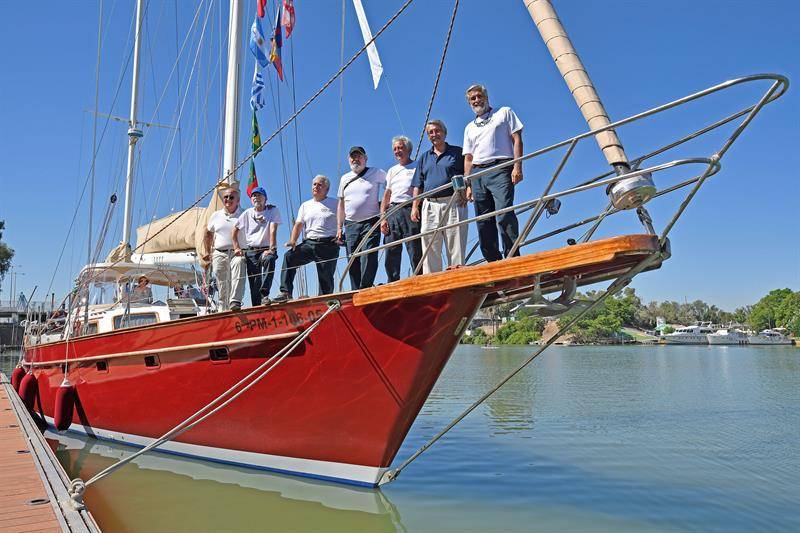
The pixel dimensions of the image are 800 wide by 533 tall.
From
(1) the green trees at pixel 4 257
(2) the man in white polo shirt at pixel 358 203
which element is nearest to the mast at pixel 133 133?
(2) the man in white polo shirt at pixel 358 203

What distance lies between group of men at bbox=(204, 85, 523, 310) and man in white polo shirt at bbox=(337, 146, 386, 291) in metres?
0.01

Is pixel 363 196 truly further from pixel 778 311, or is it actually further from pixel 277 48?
pixel 778 311

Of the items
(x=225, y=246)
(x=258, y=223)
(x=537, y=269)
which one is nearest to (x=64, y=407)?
(x=225, y=246)

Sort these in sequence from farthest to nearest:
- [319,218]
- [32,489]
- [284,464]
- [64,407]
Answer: [64,407] → [319,218] → [284,464] → [32,489]

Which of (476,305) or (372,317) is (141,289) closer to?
(372,317)

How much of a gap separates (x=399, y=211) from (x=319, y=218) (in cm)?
122

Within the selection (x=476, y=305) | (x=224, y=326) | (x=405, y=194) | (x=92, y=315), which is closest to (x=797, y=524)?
(x=476, y=305)

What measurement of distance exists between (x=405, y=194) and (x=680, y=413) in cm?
1226

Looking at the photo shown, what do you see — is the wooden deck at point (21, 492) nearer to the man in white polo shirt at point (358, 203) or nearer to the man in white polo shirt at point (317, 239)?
the man in white polo shirt at point (317, 239)

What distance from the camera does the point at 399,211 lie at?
6332 millimetres

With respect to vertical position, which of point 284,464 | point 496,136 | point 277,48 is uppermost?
point 277,48

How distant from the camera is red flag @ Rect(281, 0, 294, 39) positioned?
10578mm

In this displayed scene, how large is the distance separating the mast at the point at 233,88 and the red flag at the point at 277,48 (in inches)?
22.9

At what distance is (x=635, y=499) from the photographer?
7.07 m
